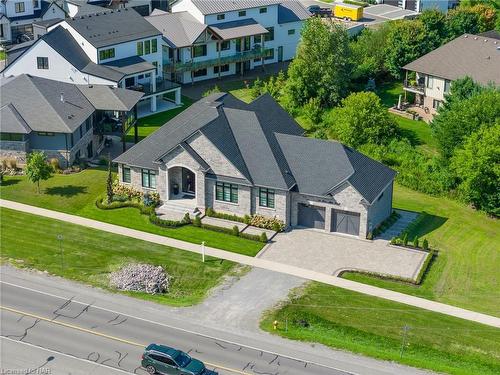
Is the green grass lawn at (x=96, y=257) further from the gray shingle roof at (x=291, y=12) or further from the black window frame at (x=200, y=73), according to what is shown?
the gray shingle roof at (x=291, y=12)

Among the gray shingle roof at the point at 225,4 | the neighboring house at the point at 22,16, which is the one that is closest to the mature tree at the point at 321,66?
the gray shingle roof at the point at 225,4

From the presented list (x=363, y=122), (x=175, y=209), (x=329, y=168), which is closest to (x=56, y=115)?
(x=175, y=209)

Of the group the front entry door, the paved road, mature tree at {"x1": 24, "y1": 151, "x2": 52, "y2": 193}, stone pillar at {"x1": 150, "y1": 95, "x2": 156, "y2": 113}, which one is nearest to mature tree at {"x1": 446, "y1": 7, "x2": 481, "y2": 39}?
stone pillar at {"x1": 150, "y1": 95, "x2": 156, "y2": 113}

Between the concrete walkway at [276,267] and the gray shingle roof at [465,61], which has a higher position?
the gray shingle roof at [465,61]

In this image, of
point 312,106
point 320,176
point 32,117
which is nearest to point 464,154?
point 320,176

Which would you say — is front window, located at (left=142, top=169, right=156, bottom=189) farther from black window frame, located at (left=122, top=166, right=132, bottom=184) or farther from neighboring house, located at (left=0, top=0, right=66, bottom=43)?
neighboring house, located at (left=0, top=0, right=66, bottom=43)

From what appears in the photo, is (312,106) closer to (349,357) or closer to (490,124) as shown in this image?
(490,124)
